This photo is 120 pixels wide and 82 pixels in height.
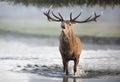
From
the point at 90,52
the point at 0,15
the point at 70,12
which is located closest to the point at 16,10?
the point at 0,15

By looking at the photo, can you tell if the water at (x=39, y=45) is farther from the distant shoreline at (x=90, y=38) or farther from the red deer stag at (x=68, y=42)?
the red deer stag at (x=68, y=42)

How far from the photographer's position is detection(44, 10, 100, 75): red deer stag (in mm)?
4953

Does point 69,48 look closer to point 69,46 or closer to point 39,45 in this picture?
point 69,46

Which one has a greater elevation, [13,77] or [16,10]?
[16,10]

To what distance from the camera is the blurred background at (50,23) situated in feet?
17.4

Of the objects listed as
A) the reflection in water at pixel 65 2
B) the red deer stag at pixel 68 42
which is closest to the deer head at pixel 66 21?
the red deer stag at pixel 68 42

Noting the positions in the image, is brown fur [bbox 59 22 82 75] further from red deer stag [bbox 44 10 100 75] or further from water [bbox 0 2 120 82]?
water [bbox 0 2 120 82]

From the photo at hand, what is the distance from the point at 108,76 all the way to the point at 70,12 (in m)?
0.79

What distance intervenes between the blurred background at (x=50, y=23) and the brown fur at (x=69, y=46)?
23cm

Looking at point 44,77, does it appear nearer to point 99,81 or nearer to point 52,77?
point 52,77

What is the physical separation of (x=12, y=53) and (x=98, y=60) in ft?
3.05

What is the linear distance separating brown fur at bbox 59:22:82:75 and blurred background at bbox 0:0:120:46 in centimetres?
23

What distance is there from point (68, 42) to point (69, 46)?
5cm

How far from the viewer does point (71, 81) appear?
5066 mm
